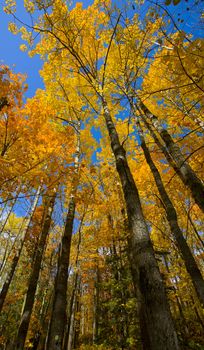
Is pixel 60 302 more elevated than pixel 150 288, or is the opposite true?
pixel 60 302

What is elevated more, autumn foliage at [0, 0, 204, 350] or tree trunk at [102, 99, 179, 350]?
autumn foliage at [0, 0, 204, 350]

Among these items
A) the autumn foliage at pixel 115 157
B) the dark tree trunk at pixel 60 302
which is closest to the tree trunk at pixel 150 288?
the autumn foliage at pixel 115 157

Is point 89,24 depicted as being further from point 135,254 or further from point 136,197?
point 135,254

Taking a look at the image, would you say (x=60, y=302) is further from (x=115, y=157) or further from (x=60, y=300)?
(x=115, y=157)

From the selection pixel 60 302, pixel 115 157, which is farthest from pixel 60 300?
→ pixel 115 157

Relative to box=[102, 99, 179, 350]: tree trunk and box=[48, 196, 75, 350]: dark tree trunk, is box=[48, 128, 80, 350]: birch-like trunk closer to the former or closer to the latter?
box=[48, 196, 75, 350]: dark tree trunk

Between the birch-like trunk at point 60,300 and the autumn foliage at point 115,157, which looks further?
the birch-like trunk at point 60,300

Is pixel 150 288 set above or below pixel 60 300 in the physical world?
below

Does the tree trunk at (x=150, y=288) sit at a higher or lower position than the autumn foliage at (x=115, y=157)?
lower

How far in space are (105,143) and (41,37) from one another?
6.45 metres

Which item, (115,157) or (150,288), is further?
(115,157)

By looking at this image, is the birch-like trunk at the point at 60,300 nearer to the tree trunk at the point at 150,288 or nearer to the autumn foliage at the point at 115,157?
the autumn foliage at the point at 115,157

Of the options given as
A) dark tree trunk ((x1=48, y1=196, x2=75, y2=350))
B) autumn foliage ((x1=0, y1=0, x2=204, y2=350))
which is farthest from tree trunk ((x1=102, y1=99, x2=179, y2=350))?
dark tree trunk ((x1=48, y1=196, x2=75, y2=350))

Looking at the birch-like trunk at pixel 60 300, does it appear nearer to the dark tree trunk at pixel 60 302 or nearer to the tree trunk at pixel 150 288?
the dark tree trunk at pixel 60 302
